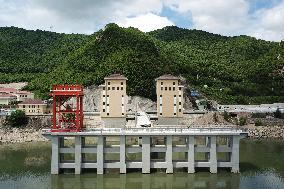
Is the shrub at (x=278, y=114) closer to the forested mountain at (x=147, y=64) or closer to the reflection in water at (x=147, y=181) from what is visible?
the forested mountain at (x=147, y=64)

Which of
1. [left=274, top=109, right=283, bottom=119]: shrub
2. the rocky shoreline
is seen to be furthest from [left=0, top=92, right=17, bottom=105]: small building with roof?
[left=274, top=109, right=283, bottom=119]: shrub

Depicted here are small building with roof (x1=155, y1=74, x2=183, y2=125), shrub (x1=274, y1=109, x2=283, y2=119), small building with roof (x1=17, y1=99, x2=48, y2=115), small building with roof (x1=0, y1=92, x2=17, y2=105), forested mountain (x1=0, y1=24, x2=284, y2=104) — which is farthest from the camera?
forested mountain (x1=0, y1=24, x2=284, y2=104)

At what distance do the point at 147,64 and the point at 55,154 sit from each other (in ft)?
181

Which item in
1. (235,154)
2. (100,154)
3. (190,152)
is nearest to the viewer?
(100,154)

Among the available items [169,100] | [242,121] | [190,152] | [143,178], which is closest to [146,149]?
[143,178]

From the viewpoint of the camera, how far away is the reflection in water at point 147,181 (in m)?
41.3

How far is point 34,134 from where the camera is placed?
6806 centimetres

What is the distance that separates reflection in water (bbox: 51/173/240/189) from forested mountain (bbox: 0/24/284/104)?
43.4 metres

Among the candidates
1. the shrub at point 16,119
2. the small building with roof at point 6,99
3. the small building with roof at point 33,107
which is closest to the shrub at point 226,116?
the small building with roof at point 33,107

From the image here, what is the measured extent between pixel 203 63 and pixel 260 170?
79.9 meters

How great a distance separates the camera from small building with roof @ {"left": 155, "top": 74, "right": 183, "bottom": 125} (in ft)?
169

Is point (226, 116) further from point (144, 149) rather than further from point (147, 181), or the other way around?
point (147, 181)

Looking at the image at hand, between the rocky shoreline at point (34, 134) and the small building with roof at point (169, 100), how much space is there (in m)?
24.5

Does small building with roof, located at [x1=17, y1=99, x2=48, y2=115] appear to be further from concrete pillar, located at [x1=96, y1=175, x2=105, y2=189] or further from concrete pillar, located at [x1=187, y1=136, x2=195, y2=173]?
concrete pillar, located at [x1=187, y1=136, x2=195, y2=173]
